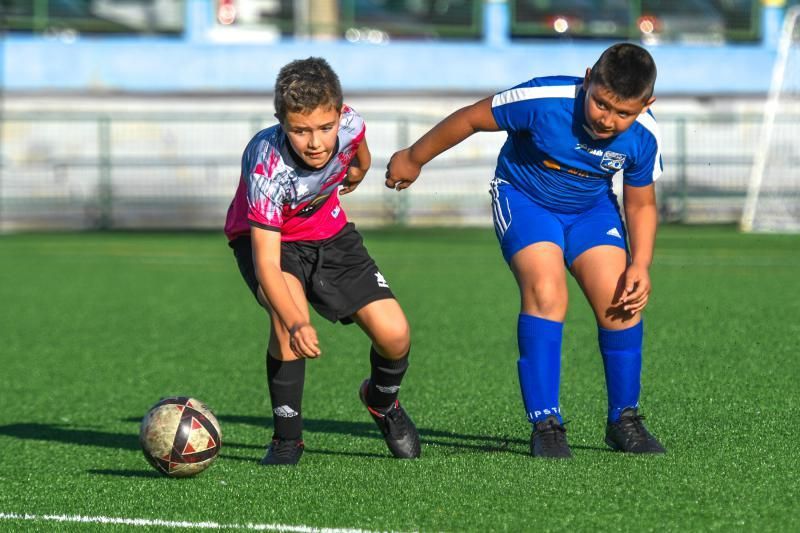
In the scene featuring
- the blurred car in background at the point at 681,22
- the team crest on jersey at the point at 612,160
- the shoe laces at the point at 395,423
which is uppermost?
the blurred car in background at the point at 681,22

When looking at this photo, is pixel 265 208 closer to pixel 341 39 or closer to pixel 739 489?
pixel 739 489

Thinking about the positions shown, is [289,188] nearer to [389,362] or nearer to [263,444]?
[389,362]

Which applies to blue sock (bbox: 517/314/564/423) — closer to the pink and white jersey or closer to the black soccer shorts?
the black soccer shorts

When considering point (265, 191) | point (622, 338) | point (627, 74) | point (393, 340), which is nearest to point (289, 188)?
point (265, 191)

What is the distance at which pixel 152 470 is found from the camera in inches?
202

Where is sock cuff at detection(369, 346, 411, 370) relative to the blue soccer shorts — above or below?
below

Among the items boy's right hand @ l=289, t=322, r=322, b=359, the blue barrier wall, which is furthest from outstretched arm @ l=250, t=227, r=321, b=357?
the blue barrier wall

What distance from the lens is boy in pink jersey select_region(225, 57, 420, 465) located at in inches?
184

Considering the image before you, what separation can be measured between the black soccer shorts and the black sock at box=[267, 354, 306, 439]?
0.84ft

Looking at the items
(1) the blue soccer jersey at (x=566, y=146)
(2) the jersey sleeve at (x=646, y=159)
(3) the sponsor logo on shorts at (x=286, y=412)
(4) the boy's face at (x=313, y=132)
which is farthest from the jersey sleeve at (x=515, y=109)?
(3) the sponsor logo on shorts at (x=286, y=412)

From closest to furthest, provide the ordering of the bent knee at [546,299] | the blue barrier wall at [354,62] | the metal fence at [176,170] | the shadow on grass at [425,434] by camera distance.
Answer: the bent knee at [546,299] < the shadow on grass at [425,434] < the metal fence at [176,170] < the blue barrier wall at [354,62]

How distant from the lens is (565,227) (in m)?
5.10

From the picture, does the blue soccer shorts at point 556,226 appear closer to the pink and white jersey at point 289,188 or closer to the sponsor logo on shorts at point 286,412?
the pink and white jersey at point 289,188

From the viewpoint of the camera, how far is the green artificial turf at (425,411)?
13.6 ft
